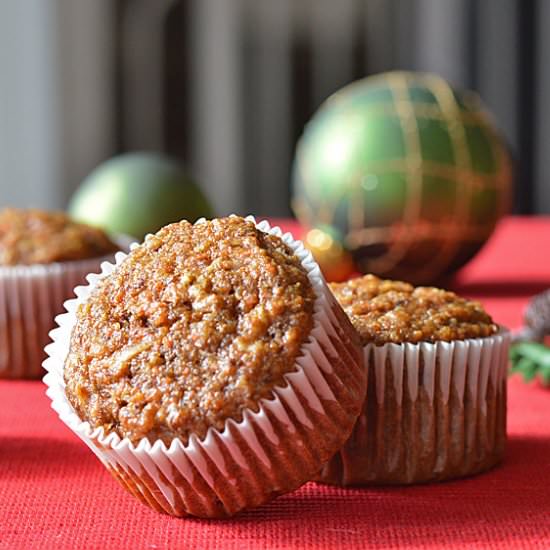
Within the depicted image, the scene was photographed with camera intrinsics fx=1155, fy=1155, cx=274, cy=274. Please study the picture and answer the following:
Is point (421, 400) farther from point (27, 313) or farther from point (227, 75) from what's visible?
point (227, 75)

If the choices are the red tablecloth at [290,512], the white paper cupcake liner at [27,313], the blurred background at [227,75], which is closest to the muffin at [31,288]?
the white paper cupcake liner at [27,313]

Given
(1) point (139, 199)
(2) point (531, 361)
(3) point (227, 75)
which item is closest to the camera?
(2) point (531, 361)

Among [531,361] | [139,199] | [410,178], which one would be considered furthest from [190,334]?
[139,199]

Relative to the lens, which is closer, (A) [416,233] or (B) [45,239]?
(B) [45,239]

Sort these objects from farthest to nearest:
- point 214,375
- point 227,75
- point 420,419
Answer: point 227,75 → point 420,419 → point 214,375

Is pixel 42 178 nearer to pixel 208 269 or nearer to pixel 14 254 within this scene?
pixel 14 254

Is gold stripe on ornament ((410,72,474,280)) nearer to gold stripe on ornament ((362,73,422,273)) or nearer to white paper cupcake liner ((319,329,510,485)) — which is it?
gold stripe on ornament ((362,73,422,273))
